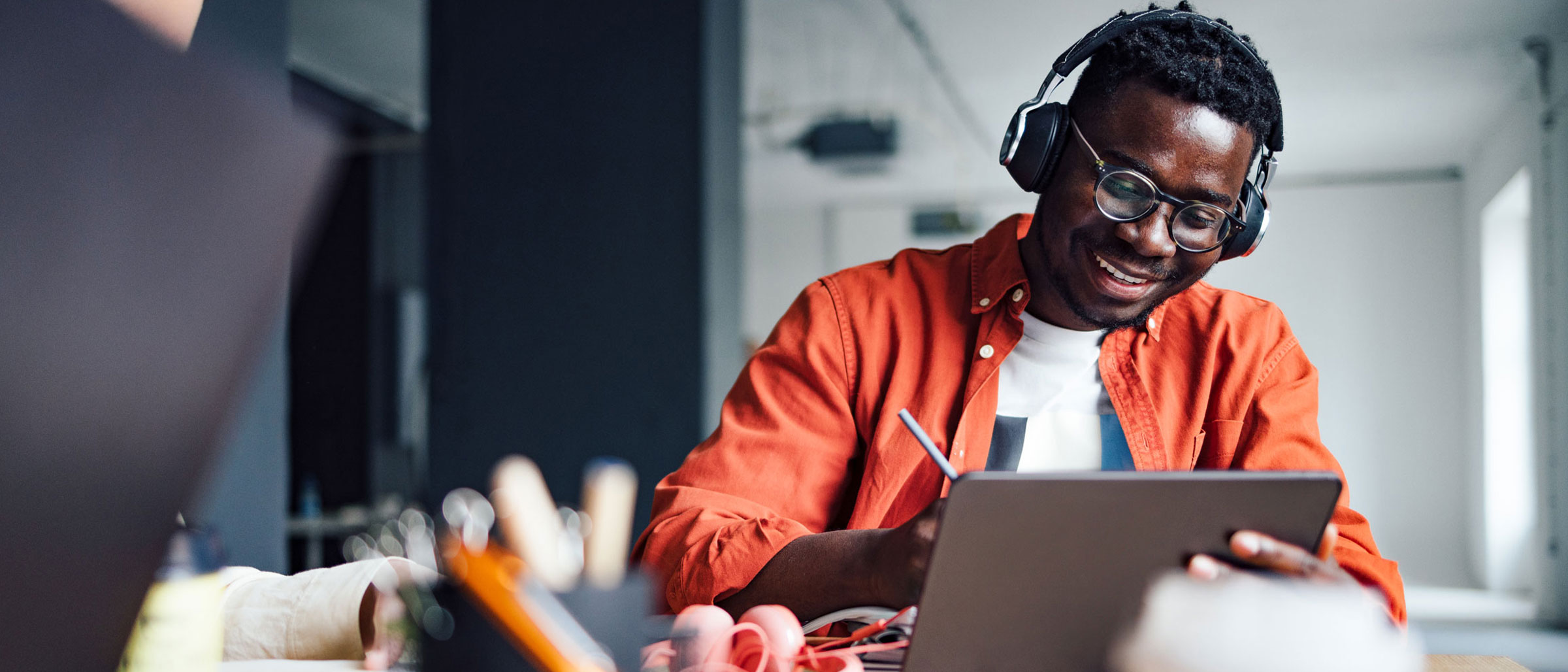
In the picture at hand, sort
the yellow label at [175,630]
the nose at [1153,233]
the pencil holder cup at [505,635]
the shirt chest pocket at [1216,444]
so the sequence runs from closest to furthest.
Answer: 1. the pencil holder cup at [505,635]
2. the yellow label at [175,630]
3. the nose at [1153,233]
4. the shirt chest pocket at [1216,444]

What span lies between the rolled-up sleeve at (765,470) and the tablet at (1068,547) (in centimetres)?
35

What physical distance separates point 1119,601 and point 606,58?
2385mm

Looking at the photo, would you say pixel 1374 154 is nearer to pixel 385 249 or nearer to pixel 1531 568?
pixel 1531 568

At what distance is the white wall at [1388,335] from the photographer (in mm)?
7555

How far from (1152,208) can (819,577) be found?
55 cm

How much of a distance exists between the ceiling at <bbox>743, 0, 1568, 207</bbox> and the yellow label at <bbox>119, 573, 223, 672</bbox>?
3624 mm

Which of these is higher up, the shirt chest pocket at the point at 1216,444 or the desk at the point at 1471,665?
the shirt chest pocket at the point at 1216,444

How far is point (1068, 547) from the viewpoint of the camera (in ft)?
2.08

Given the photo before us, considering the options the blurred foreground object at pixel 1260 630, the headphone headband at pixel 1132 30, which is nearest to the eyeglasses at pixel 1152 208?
the headphone headband at pixel 1132 30

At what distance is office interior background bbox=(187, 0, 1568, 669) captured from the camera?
2725 mm

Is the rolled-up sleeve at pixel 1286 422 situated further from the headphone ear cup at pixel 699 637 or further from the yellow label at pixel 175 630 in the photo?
the yellow label at pixel 175 630

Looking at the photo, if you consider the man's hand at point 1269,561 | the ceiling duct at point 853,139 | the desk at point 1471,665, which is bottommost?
the desk at point 1471,665

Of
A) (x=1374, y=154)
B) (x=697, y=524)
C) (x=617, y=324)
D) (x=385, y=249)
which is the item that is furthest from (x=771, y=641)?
(x=1374, y=154)

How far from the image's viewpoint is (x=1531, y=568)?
6.79m
